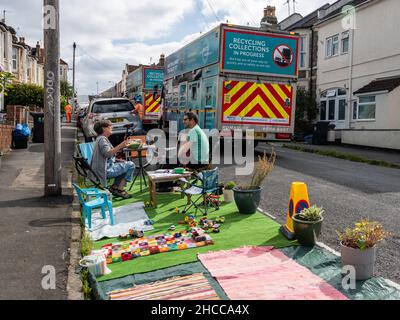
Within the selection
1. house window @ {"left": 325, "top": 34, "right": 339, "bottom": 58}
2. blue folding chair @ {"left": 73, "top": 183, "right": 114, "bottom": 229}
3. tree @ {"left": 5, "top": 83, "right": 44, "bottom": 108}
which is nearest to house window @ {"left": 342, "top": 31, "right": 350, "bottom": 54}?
house window @ {"left": 325, "top": 34, "right": 339, "bottom": 58}

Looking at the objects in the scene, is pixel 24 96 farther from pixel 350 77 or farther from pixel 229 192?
pixel 229 192

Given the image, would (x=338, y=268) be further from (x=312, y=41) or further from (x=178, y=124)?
(x=312, y=41)

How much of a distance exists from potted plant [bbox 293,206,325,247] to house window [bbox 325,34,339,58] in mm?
21604

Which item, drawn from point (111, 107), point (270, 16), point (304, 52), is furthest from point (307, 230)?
point (304, 52)

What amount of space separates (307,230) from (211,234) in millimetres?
1337

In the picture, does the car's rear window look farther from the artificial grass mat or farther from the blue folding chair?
the blue folding chair

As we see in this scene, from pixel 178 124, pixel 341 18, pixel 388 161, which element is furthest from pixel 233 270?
pixel 341 18

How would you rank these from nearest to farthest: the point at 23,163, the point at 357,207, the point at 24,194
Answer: the point at 357,207, the point at 24,194, the point at 23,163

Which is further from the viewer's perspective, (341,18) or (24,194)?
(341,18)

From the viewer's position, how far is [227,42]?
39.9ft

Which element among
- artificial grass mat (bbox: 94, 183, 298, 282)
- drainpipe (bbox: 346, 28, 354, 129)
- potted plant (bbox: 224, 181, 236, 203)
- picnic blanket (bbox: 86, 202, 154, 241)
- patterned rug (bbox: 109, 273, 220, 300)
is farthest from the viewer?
drainpipe (bbox: 346, 28, 354, 129)

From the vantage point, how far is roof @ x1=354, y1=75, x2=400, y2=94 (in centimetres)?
1847

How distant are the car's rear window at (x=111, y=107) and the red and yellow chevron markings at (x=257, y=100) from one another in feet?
15.0
